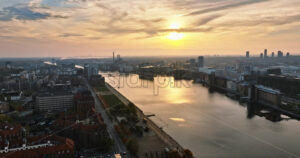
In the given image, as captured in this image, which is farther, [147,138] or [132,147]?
[147,138]

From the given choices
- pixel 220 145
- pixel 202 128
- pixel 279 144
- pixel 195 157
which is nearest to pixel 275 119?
pixel 279 144

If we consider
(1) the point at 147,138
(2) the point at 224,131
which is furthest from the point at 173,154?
(2) the point at 224,131

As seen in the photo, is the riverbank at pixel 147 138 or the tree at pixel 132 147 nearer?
the tree at pixel 132 147

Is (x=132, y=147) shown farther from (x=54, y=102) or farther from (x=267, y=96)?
(x=267, y=96)

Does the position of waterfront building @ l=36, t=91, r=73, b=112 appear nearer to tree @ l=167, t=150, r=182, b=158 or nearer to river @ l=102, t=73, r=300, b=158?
river @ l=102, t=73, r=300, b=158

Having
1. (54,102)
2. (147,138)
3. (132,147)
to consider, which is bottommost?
(147,138)

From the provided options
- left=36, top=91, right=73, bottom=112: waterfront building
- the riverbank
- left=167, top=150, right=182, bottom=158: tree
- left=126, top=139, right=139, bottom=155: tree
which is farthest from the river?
left=36, top=91, right=73, bottom=112: waterfront building

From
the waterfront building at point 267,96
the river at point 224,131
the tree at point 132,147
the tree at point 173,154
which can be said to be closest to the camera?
the tree at point 173,154

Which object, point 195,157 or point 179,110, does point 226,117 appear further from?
point 195,157

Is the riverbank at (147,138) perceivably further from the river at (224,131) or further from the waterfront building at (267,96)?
the waterfront building at (267,96)

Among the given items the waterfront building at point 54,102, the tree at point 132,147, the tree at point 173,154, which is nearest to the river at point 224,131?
the tree at point 173,154

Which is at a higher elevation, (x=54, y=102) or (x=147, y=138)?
(x=54, y=102)
